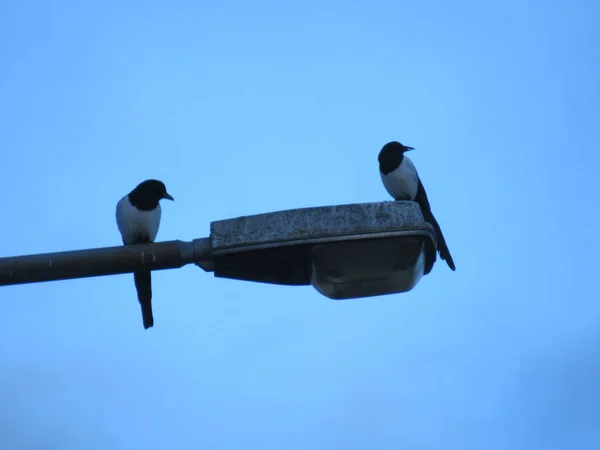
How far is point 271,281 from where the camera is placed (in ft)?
9.06

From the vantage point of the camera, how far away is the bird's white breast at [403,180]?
6.23 meters

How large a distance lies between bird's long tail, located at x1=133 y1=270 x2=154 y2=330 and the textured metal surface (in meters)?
→ 2.32

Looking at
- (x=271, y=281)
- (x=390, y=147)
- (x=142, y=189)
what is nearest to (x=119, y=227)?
(x=142, y=189)

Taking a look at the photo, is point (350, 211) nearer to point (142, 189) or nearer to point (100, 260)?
point (100, 260)

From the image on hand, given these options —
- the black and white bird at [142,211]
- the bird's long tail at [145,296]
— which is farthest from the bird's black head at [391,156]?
the bird's long tail at [145,296]

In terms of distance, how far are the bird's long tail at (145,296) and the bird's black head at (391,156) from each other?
5.43ft

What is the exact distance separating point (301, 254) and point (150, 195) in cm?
341

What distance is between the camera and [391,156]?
251 inches

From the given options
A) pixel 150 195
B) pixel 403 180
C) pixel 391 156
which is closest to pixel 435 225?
pixel 403 180

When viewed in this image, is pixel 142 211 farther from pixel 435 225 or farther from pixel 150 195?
pixel 435 225

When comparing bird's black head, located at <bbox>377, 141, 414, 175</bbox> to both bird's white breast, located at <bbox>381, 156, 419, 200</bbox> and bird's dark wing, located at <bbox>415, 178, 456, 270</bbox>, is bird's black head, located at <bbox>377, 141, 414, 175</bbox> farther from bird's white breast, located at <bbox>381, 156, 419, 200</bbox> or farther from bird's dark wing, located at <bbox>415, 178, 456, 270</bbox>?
bird's dark wing, located at <bbox>415, 178, 456, 270</bbox>

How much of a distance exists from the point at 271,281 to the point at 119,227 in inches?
142

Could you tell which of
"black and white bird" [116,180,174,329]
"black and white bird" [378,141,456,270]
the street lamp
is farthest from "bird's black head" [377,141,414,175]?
the street lamp

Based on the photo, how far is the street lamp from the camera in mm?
2502
